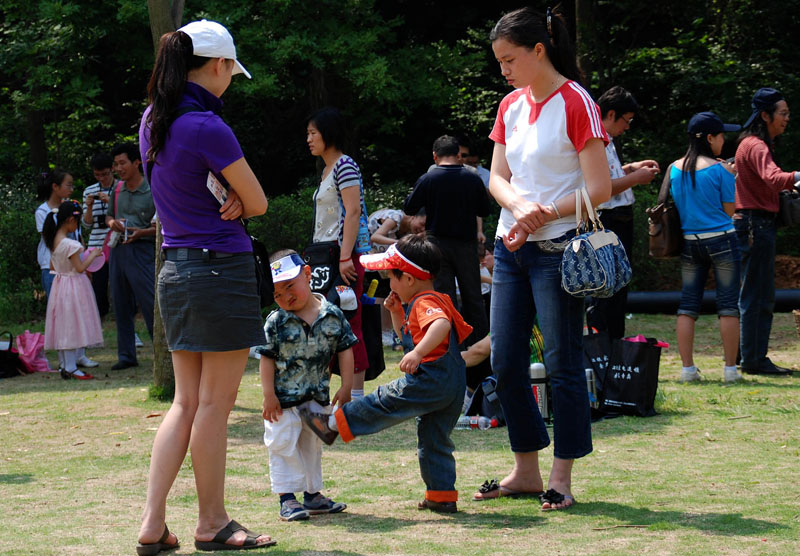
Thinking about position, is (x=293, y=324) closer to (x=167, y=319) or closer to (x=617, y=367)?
(x=167, y=319)

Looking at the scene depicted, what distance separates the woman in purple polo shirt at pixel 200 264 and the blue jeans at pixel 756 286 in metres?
5.74

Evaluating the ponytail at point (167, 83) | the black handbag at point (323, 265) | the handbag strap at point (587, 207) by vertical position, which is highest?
the ponytail at point (167, 83)

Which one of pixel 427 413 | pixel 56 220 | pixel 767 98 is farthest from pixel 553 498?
pixel 56 220

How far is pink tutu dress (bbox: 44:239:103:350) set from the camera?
10.0 metres

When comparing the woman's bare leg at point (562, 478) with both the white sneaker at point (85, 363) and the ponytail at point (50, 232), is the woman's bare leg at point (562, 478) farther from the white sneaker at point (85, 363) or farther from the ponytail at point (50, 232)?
the ponytail at point (50, 232)

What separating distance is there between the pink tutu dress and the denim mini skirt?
20.4 feet

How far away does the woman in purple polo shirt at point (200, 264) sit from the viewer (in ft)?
13.5

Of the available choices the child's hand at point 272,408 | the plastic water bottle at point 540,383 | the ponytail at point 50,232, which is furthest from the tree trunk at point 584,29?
the child's hand at point 272,408

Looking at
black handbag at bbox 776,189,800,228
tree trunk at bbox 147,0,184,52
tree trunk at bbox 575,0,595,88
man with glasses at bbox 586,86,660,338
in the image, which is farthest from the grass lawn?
tree trunk at bbox 575,0,595,88

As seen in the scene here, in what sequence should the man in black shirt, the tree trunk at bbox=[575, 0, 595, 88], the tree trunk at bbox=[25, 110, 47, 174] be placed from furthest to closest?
1. the tree trunk at bbox=[25, 110, 47, 174]
2. the tree trunk at bbox=[575, 0, 595, 88]
3. the man in black shirt

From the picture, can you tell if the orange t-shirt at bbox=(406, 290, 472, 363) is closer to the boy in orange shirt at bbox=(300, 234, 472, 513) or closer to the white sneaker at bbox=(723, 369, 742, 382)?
the boy in orange shirt at bbox=(300, 234, 472, 513)

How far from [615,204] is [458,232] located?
4.47 feet

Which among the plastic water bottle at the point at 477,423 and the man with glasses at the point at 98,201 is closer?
the plastic water bottle at the point at 477,423

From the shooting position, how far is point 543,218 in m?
4.58
